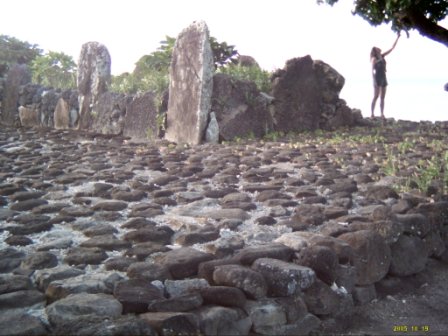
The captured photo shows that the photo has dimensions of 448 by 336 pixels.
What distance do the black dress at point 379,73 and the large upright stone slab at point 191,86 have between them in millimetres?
3770

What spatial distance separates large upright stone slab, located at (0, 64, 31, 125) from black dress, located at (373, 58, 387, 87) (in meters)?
8.62

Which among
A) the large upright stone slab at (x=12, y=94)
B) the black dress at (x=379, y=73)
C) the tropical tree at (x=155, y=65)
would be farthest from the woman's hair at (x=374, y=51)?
the large upright stone slab at (x=12, y=94)

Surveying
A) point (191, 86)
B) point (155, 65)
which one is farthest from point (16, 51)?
point (191, 86)

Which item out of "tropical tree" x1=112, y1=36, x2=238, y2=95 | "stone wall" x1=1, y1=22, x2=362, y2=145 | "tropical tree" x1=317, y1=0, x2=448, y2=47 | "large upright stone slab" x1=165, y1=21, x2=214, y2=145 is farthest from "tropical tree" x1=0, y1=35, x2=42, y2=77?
"tropical tree" x1=317, y1=0, x2=448, y2=47

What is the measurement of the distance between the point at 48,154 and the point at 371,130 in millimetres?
5721

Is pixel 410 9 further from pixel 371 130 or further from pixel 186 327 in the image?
pixel 186 327

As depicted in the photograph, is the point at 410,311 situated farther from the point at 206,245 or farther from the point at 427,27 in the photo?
the point at 427,27

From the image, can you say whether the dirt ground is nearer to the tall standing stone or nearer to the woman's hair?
the woman's hair

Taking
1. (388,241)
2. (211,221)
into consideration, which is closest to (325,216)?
(388,241)

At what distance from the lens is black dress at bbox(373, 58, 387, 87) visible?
Answer: 36.6ft

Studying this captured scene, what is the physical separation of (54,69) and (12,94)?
3.33 meters

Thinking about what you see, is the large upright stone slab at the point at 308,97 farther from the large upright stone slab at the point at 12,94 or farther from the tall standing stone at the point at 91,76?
the large upright stone slab at the point at 12,94

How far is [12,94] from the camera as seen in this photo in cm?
1385

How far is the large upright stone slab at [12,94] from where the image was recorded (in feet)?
44.5
